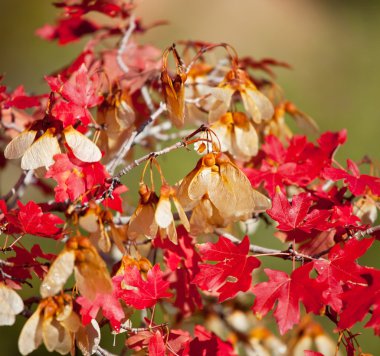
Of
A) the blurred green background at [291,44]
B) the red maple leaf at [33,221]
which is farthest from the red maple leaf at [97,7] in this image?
the blurred green background at [291,44]

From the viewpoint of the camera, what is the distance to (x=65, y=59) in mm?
3748

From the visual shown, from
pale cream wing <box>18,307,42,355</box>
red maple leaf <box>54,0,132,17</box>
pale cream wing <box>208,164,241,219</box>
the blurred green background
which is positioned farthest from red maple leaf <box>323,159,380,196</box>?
the blurred green background

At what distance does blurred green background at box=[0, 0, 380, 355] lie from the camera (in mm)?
3432

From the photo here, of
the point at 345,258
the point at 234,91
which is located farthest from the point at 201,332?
the point at 234,91

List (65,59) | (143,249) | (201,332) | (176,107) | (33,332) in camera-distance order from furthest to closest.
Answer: (65,59), (143,249), (201,332), (176,107), (33,332)

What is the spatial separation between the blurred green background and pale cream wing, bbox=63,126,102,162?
1885mm

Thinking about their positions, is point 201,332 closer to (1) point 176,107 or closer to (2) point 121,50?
(1) point 176,107

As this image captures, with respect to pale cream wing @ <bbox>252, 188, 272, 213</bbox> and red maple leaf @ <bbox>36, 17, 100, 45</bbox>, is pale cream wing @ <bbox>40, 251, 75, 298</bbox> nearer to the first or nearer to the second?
pale cream wing @ <bbox>252, 188, 272, 213</bbox>

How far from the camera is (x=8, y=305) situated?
34.8 inches

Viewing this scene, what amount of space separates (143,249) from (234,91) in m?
0.40

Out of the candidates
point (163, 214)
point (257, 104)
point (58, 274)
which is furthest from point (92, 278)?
point (257, 104)

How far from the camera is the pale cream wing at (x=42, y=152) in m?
0.95

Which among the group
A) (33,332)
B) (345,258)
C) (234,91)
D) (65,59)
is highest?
(234,91)

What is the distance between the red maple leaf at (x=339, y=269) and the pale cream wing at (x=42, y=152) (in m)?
0.46
